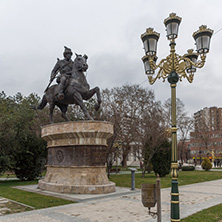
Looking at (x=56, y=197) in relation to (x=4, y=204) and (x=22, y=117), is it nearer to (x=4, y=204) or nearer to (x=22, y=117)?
(x=4, y=204)

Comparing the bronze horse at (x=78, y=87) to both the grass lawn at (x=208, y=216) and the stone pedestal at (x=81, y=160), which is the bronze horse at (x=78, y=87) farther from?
the grass lawn at (x=208, y=216)

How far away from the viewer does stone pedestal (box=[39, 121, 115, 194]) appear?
12000mm

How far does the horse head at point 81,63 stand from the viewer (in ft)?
44.4

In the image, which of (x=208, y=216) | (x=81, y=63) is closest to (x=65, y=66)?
(x=81, y=63)

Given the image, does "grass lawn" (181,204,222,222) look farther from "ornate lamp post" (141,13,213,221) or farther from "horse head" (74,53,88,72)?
"horse head" (74,53,88,72)

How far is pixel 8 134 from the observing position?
1734 centimetres

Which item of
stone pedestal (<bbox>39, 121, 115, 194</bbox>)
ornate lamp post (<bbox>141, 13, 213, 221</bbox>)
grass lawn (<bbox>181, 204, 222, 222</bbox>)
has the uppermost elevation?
ornate lamp post (<bbox>141, 13, 213, 221</bbox>)

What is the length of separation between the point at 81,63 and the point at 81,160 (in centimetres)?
509

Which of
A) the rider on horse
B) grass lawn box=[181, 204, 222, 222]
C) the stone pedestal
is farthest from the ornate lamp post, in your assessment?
the rider on horse

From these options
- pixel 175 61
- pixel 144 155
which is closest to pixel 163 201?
pixel 175 61

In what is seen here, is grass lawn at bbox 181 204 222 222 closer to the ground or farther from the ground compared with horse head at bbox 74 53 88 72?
closer to the ground

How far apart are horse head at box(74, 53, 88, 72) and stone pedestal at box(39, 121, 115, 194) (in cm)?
307

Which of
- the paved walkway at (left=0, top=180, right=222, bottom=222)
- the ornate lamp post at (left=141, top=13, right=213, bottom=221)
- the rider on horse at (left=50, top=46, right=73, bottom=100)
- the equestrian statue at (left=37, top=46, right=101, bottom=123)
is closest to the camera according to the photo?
the ornate lamp post at (left=141, top=13, right=213, bottom=221)

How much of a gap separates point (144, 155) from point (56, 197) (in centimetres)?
1381
